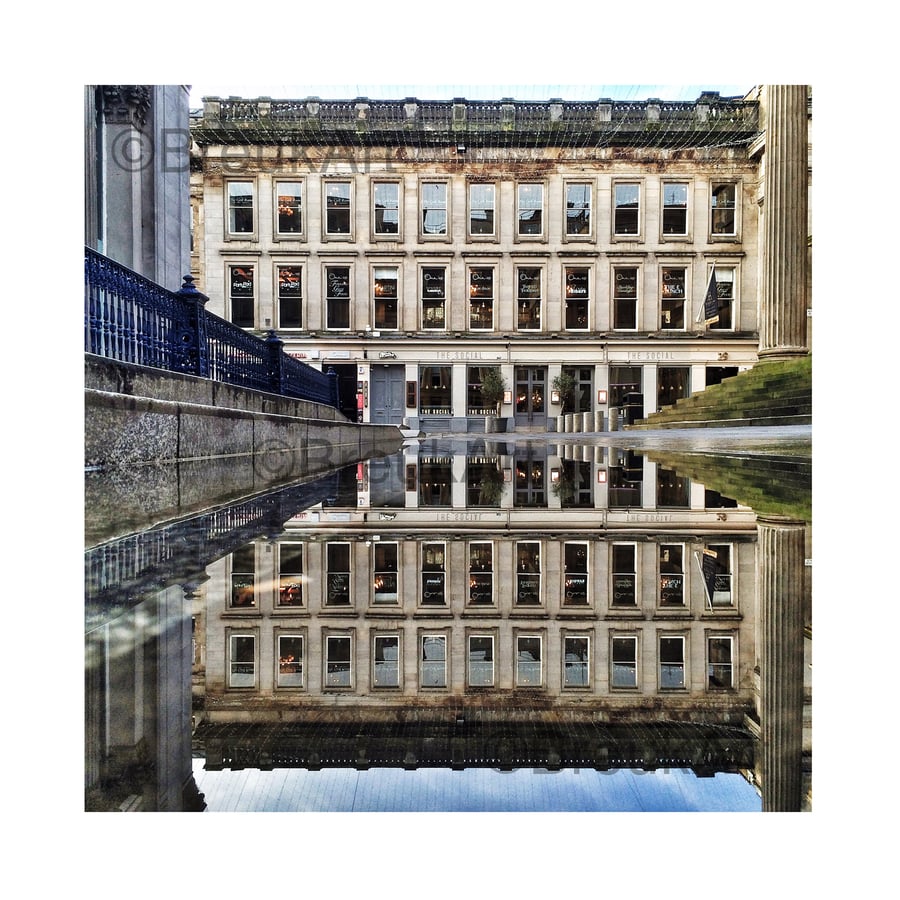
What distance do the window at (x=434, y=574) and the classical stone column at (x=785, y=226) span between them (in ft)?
35.9

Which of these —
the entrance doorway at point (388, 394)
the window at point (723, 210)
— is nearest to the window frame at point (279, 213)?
the entrance doorway at point (388, 394)

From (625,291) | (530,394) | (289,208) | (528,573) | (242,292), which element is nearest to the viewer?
(528,573)

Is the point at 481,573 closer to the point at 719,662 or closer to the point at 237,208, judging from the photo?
the point at 719,662

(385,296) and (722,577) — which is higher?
(385,296)

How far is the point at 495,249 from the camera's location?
24750 mm

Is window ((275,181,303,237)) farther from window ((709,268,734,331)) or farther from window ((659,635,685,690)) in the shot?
window ((659,635,685,690))

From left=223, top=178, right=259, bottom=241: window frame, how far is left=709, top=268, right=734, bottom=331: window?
17855 millimetres

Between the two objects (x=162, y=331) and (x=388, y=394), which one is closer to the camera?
(x=162, y=331)

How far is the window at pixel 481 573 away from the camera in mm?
1923

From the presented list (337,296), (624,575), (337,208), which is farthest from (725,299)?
(624,575)

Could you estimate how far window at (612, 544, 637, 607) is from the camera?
189 cm

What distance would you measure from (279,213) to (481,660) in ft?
84.1

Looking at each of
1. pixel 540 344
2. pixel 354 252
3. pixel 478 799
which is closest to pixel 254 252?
pixel 354 252
